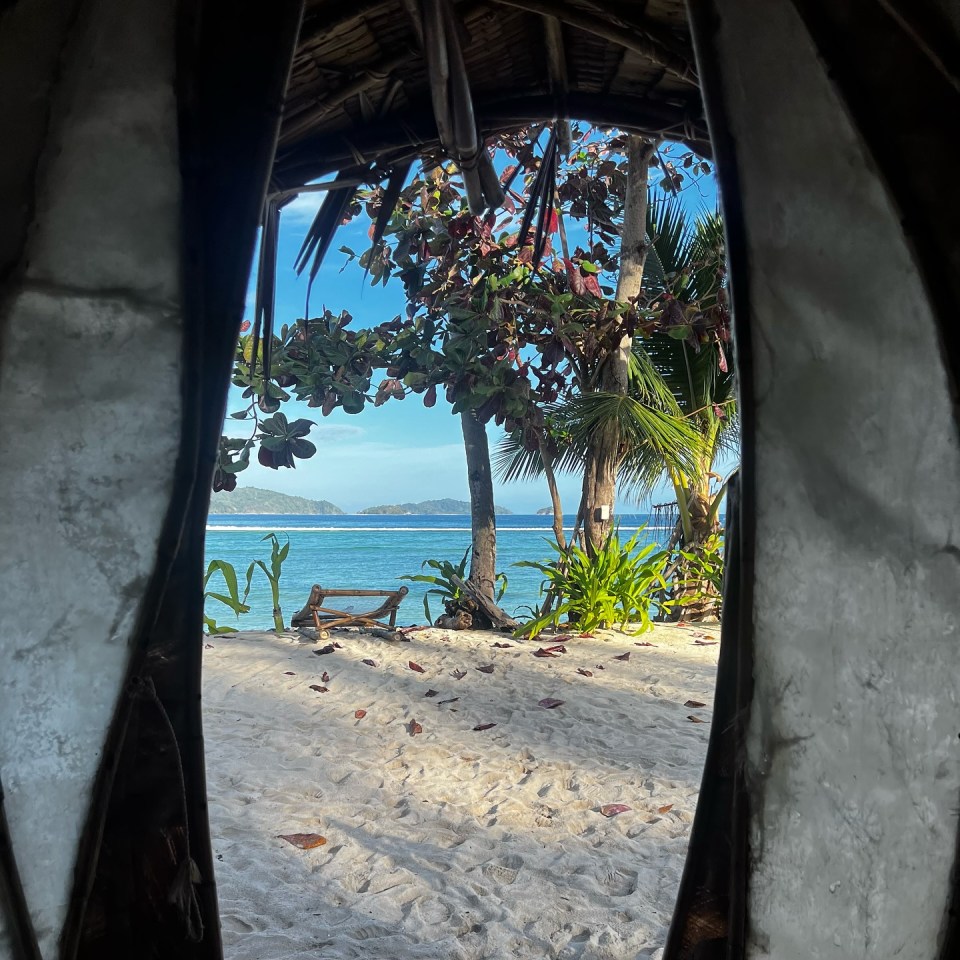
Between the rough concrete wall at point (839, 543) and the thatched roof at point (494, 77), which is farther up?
the thatched roof at point (494, 77)

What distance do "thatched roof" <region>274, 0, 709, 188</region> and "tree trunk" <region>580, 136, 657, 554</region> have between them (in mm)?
5591

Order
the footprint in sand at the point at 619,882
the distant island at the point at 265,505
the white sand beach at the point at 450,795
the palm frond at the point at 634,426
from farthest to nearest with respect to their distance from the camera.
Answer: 1. the distant island at the point at 265,505
2. the palm frond at the point at 634,426
3. the footprint in sand at the point at 619,882
4. the white sand beach at the point at 450,795

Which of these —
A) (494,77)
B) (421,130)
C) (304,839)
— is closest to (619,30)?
(494,77)

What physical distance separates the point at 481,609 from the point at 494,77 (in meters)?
6.00

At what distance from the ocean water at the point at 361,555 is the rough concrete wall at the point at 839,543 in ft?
66.5

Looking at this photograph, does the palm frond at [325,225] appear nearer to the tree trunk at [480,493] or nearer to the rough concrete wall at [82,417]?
the rough concrete wall at [82,417]

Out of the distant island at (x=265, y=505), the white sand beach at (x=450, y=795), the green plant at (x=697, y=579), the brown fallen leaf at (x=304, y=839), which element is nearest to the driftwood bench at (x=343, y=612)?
the white sand beach at (x=450, y=795)

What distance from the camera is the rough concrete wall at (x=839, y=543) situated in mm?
1131

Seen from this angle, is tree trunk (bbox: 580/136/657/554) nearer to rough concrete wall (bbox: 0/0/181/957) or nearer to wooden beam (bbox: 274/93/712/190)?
wooden beam (bbox: 274/93/712/190)

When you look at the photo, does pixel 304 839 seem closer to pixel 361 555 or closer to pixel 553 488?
pixel 553 488

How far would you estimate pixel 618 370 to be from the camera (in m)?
8.13

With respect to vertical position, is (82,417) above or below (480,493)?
above

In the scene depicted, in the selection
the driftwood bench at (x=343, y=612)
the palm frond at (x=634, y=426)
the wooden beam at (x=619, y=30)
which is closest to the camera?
the wooden beam at (x=619, y=30)

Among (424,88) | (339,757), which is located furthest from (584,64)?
(339,757)
